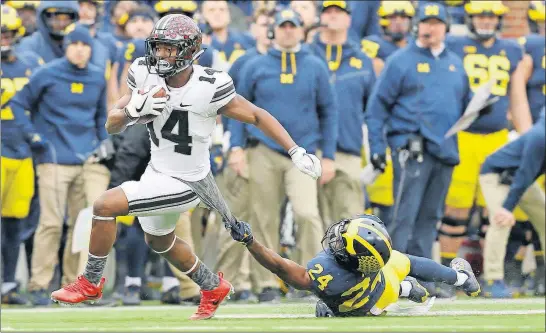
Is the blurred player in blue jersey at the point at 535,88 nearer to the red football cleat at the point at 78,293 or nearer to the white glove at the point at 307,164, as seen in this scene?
the white glove at the point at 307,164

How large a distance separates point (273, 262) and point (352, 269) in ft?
1.59

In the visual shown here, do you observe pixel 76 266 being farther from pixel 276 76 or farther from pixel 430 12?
pixel 430 12

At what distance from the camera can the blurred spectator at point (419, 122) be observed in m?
13.4

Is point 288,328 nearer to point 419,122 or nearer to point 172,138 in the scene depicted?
point 172,138

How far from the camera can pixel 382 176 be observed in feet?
47.8

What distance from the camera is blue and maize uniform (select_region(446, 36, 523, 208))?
1435cm

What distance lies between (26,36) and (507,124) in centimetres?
450

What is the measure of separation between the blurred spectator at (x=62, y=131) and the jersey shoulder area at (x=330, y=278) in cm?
399

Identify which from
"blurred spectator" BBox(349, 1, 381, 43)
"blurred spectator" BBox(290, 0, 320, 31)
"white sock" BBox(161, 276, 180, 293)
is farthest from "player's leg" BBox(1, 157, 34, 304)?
"blurred spectator" BBox(349, 1, 381, 43)

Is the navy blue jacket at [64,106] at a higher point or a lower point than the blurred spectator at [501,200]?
higher

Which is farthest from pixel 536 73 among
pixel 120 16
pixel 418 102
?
pixel 120 16

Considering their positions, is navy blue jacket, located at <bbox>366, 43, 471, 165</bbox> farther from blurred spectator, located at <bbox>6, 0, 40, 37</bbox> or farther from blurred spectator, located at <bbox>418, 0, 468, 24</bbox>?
blurred spectator, located at <bbox>6, 0, 40, 37</bbox>

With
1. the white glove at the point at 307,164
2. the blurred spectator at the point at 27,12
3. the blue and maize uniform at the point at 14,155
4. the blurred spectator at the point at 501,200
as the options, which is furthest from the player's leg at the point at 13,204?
the white glove at the point at 307,164

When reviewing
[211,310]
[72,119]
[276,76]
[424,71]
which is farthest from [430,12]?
[211,310]
